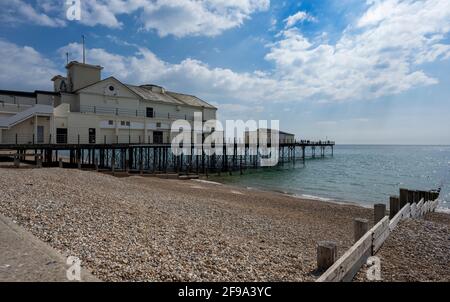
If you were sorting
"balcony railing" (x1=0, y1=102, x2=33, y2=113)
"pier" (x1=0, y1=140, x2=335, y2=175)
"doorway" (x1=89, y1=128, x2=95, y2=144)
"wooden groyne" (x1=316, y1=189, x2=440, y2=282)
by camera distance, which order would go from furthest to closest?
"doorway" (x1=89, y1=128, x2=95, y2=144), "balcony railing" (x1=0, y1=102, x2=33, y2=113), "pier" (x1=0, y1=140, x2=335, y2=175), "wooden groyne" (x1=316, y1=189, x2=440, y2=282)

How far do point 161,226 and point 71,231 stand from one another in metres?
1.88

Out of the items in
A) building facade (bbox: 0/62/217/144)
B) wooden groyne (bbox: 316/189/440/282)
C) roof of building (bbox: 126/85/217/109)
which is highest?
roof of building (bbox: 126/85/217/109)

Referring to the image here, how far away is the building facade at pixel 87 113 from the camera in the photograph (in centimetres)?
2344

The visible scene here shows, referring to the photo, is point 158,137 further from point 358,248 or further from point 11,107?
point 358,248

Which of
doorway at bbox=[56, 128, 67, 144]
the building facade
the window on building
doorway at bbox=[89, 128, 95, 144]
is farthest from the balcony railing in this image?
the window on building

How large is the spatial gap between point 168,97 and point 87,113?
1327 centimetres

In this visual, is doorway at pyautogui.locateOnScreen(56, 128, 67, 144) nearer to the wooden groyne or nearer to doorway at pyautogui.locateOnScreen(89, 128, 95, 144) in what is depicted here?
doorway at pyautogui.locateOnScreen(89, 128, 95, 144)

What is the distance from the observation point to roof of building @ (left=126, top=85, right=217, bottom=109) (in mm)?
34875

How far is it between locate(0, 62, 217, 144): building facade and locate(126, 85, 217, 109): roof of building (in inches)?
7.1

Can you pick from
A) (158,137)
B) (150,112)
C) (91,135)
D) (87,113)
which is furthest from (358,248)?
(150,112)

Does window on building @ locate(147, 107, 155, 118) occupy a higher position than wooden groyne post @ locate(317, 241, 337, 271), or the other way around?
window on building @ locate(147, 107, 155, 118)

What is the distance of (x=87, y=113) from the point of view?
2708 centimetres
